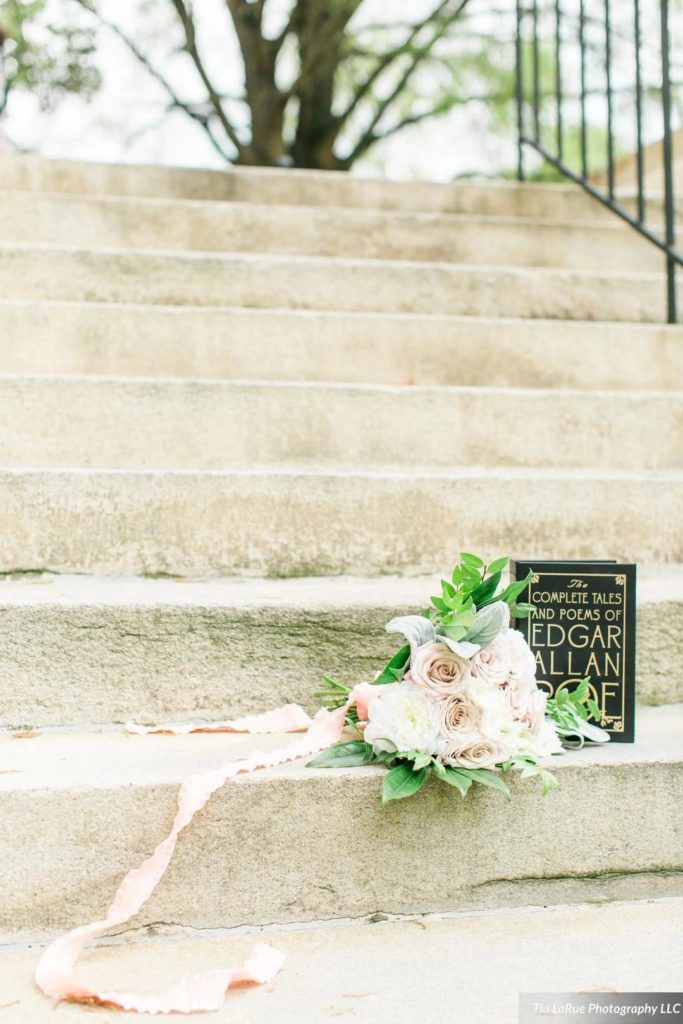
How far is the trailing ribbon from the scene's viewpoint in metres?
0.94

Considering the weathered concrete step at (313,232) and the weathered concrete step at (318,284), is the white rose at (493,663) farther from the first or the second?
the weathered concrete step at (313,232)

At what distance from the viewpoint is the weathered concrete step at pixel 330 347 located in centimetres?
198

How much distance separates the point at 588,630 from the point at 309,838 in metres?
0.47

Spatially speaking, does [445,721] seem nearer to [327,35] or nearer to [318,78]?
[327,35]

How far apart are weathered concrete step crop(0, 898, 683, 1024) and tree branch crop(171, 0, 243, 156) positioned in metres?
4.88

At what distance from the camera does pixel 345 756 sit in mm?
1165

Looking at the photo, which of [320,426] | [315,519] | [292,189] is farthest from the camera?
[292,189]

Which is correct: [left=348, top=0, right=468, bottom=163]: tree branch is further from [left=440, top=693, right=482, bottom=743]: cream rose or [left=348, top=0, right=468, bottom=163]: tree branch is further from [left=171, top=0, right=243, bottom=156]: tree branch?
[left=440, top=693, right=482, bottom=743]: cream rose

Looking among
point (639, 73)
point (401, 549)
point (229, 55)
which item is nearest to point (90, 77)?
point (229, 55)

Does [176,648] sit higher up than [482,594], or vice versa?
[482,594]

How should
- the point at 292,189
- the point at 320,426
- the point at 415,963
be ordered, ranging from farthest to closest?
the point at 292,189 → the point at 320,426 → the point at 415,963

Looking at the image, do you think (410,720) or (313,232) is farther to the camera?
(313,232)

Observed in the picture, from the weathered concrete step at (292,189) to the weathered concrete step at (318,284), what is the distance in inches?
29.3

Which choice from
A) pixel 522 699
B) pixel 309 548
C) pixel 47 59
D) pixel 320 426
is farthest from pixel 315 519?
pixel 47 59
